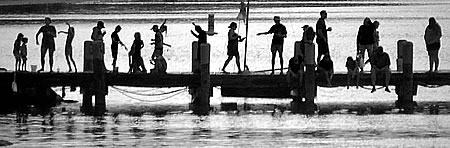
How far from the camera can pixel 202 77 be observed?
34188 mm

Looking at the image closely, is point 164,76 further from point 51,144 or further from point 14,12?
point 14,12

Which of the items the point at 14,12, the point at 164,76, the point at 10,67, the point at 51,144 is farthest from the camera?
the point at 14,12

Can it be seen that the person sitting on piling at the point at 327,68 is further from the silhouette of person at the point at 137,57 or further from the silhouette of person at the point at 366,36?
the silhouette of person at the point at 137,57

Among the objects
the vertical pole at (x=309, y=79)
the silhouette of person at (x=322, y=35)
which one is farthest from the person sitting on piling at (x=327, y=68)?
the silhouette of person at (x=322, y=35)

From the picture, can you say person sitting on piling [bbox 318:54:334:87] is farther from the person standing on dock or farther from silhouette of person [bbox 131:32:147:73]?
silhouette of person [bbox 131:32:147:73]

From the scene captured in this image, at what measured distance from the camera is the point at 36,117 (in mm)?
34844

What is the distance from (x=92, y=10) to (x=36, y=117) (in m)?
91.2

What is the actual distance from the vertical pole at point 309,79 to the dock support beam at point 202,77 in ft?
7.73

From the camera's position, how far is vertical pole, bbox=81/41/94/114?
34531mm

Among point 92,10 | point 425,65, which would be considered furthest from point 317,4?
point 425,65

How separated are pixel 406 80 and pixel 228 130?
5180 mm

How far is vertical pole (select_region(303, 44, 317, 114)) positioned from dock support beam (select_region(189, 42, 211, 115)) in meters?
2.36

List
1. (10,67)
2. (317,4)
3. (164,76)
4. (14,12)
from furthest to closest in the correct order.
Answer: (317,4) < (14,12) < (10,67) < (164,76)

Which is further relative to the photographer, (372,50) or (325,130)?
(372,50)
